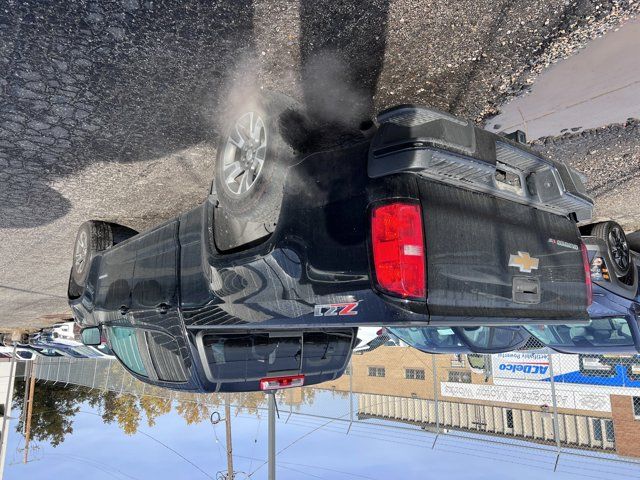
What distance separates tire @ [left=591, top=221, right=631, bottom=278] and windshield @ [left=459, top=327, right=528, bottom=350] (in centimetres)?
152

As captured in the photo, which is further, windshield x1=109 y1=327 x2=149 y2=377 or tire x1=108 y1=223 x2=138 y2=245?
tire x1=108 y1=223 x2=138 y2=245

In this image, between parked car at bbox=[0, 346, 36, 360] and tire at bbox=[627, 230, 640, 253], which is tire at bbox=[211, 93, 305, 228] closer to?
tire at bbox=[627, 230, 640, 253]

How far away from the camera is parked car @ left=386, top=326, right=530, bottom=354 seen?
6828mm

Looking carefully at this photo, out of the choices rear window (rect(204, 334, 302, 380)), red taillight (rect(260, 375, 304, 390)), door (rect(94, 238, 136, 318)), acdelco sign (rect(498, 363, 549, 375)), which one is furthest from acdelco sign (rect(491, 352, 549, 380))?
door (rect(94, 238, 136, 318))

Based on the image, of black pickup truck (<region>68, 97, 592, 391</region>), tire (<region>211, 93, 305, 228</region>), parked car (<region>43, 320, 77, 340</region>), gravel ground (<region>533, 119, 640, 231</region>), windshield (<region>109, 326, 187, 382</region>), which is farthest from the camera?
parked car (<region>43, 320, 77, 340</region>)

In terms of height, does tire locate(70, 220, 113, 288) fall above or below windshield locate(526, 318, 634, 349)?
above

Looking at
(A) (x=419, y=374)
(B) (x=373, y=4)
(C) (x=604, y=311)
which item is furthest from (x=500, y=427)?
(B) (x=373, y=4)

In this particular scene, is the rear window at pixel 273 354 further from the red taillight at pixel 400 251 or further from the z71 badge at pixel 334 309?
the red taillight at pixel 400 251

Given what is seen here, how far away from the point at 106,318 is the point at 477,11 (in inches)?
198

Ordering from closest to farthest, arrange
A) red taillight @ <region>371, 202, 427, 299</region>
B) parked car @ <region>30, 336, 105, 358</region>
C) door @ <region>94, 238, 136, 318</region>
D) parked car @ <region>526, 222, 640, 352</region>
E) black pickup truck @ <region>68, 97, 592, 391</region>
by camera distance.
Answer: red taillight @ <region>371, 202, 427, 299</region>
black pickup truck @ <region>68, 97, 592, 391</region>
door @ <region>94, 238, 136, 318</region>
parked car @ <region>526, 222, 640, 352</region>
parked car @ <region>30, 336, 105, 358</region>

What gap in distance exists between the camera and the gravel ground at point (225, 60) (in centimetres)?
359

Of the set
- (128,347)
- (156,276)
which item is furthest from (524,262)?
(128,347)

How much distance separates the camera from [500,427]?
23.1 metres

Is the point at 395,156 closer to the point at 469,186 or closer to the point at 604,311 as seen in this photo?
the point at 469,186
